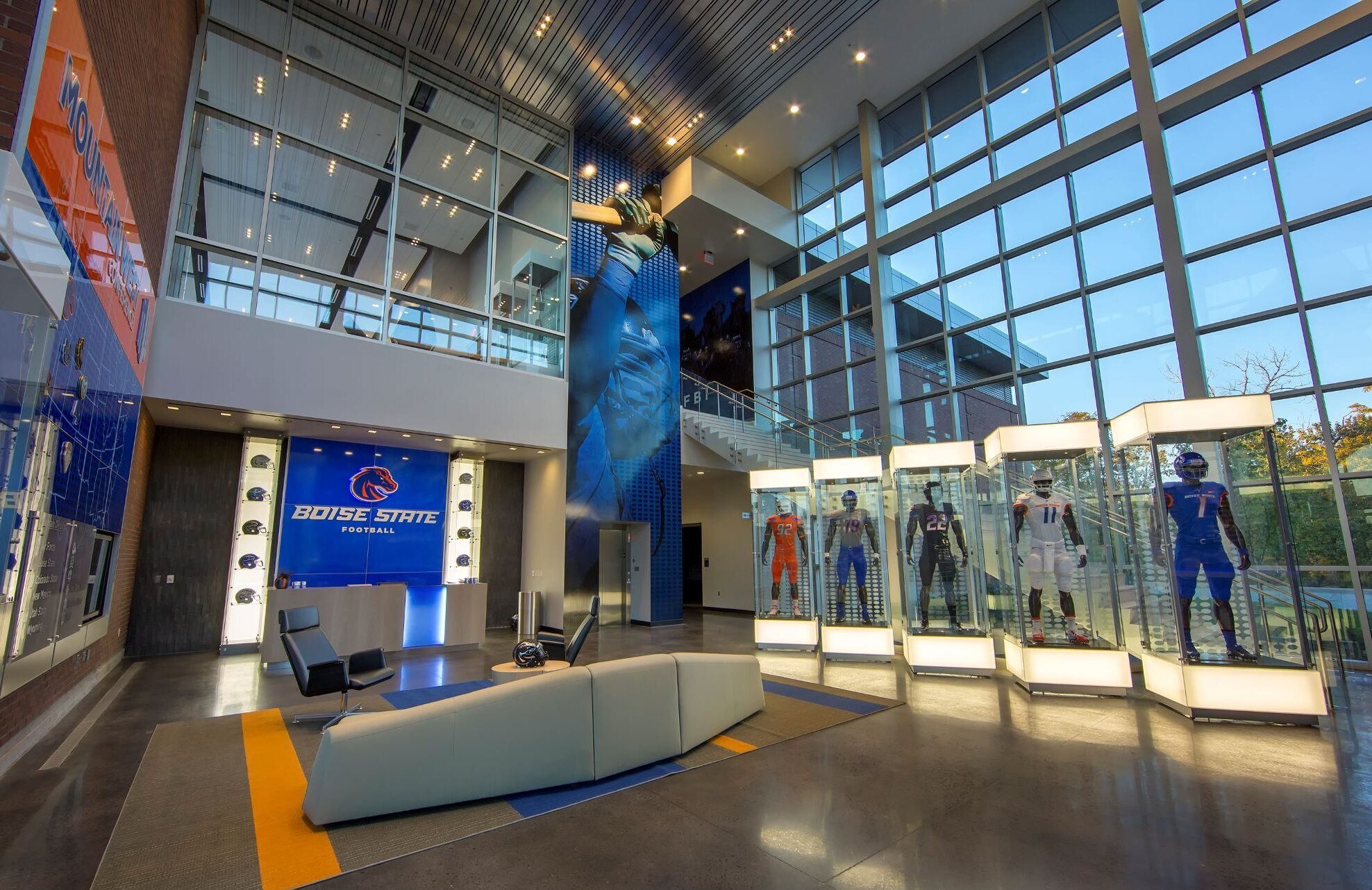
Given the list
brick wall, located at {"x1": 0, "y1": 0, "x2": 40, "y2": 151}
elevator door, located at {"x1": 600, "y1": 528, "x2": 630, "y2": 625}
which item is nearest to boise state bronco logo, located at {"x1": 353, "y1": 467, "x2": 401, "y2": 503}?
elevator door, located at {"x1": 600, "y1": 528, "x2": 630, "y2": 625}

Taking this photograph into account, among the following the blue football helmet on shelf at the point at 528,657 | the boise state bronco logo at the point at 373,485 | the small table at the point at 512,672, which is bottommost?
the small table at the point at 512,672

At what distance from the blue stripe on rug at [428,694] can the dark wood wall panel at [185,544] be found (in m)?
4.72

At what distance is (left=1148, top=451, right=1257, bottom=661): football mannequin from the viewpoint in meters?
5.31

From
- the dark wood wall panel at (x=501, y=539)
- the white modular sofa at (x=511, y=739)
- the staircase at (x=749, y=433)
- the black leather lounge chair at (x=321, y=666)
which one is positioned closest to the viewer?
the white modular sofa at (x=511, y=739)

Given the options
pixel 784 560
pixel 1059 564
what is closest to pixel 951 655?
pixel 1059 564

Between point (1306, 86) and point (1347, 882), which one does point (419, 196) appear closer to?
point (1347, 882)

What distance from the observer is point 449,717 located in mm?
3250

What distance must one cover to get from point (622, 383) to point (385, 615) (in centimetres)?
590

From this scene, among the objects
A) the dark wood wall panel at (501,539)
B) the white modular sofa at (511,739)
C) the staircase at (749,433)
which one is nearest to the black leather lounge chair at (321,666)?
the white modular sofa at (511,739)

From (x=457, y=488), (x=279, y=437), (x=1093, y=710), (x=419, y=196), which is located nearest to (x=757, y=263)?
(x=419, y=196)

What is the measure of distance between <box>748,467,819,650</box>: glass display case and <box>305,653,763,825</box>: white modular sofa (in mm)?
4908

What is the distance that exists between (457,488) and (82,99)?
8.04 metres

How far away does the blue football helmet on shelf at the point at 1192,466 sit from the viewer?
559cm

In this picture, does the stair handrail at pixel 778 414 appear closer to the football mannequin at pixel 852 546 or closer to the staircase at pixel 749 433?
the staircase at pixel 749 433
